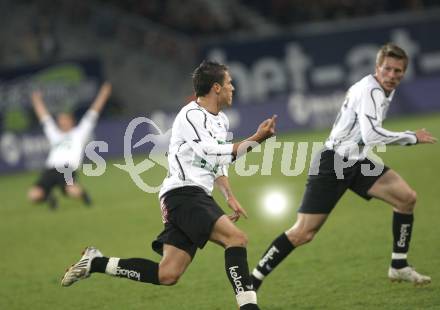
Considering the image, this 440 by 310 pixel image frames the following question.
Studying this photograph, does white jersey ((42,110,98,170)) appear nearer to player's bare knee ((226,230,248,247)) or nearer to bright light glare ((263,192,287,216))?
bright light glare ((263,192,287,216))

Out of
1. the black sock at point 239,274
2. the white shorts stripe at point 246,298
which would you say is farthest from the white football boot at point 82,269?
the white shorts stripe at point 246,298

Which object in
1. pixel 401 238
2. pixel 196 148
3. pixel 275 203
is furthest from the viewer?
pixel 275 203

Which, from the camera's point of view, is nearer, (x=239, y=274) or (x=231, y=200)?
(x=239, y=274)

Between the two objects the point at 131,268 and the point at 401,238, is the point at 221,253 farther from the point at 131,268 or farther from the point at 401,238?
the point at 131,268

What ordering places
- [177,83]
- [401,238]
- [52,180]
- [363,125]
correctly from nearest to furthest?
[363,125], [401,238], [52,180], [177,83]

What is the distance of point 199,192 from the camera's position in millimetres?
6949

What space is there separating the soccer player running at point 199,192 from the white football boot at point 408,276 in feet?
6.10

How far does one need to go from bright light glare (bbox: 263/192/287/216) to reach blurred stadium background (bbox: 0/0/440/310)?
16cm

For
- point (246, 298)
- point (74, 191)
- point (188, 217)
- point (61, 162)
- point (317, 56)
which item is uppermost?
point (317, 56)

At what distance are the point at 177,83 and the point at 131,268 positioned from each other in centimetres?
2075

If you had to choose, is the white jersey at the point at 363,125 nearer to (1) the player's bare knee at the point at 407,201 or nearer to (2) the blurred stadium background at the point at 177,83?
(1) the player's bare knee at the point at 407,201

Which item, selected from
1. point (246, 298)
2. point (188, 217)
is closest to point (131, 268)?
point (188, 217)

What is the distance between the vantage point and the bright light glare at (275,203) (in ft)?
43.6

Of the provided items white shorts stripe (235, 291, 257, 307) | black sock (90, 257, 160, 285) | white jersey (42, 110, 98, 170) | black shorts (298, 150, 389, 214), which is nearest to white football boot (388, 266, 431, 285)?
black shorts (298, 150, 389, 214)
